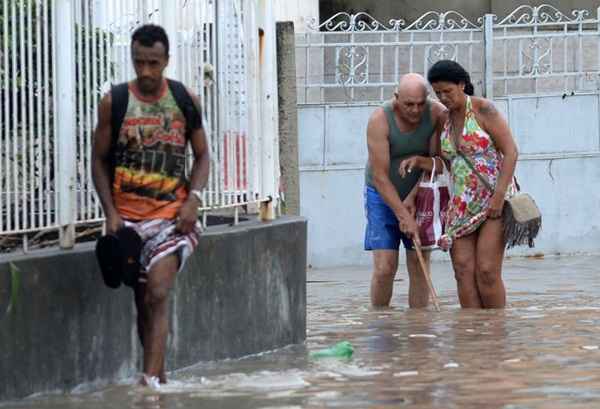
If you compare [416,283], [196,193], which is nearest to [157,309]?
[196,193]

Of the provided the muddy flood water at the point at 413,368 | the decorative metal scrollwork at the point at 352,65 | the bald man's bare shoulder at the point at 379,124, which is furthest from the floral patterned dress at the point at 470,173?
the decorative metal scrollwork at the point at 352,65

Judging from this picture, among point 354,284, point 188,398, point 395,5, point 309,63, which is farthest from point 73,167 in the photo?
point 395,5

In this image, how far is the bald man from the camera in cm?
1094

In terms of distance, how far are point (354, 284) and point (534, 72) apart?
3.48 meters

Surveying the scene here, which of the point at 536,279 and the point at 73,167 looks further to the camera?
the point at 536,279

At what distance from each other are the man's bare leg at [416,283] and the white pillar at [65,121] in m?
4.12

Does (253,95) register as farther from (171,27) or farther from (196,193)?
(196,193)

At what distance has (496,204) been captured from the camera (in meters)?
10.8

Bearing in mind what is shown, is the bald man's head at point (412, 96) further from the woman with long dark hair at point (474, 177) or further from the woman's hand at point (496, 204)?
the woman's hand at point (496, 204)

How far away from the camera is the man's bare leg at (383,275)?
443 inches

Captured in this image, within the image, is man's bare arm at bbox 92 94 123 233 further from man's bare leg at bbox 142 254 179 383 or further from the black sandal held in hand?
man's bare leg at bbox 142 254 179 383

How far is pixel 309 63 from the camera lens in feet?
53.3

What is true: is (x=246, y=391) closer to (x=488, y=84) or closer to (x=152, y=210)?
(x=152, y=210)

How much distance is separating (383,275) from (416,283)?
268 millimetres
